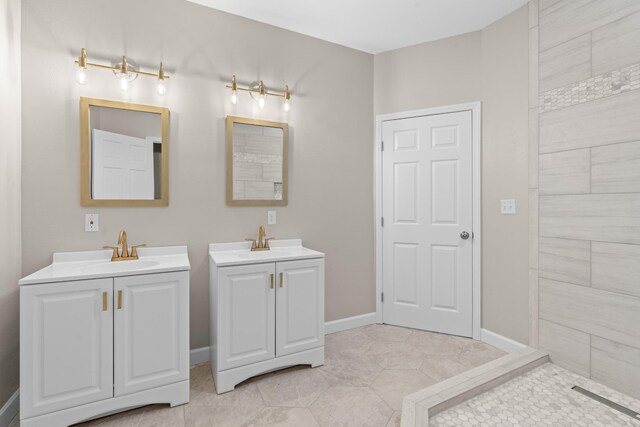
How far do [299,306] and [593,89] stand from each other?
2279mm

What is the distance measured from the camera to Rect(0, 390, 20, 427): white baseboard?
174cm

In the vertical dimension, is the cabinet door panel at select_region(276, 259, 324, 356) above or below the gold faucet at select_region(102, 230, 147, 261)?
below

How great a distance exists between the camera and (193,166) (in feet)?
8.11

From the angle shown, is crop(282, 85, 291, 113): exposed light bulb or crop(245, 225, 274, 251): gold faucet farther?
crop(282, 85, 291, 113): exposed light bulb

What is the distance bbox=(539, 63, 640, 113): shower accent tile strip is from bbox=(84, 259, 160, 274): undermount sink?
2.80 meters

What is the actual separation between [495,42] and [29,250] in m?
3.66

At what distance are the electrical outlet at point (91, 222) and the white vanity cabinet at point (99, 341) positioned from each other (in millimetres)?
276

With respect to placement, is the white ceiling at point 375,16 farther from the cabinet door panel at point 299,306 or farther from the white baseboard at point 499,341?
the white baseboard at point 499,341

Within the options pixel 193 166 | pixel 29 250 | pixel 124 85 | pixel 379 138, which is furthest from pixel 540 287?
pixel 29 250

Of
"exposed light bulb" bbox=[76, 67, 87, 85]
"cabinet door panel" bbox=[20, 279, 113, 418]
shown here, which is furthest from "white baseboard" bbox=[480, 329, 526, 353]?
"exposed light bulb" bbox=[76, 67, 87, 85]

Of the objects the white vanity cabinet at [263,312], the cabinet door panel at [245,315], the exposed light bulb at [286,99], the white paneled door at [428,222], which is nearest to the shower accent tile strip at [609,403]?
the white paneled door at [428,222]

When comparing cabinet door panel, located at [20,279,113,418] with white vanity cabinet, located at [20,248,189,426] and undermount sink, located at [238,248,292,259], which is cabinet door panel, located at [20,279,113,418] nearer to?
white vanity cabinet, located at [20,248,189,426]

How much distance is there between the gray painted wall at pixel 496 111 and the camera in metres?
2.54

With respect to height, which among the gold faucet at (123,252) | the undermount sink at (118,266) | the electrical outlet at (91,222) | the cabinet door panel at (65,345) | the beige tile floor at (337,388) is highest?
the electrical outlet at (91,222)
